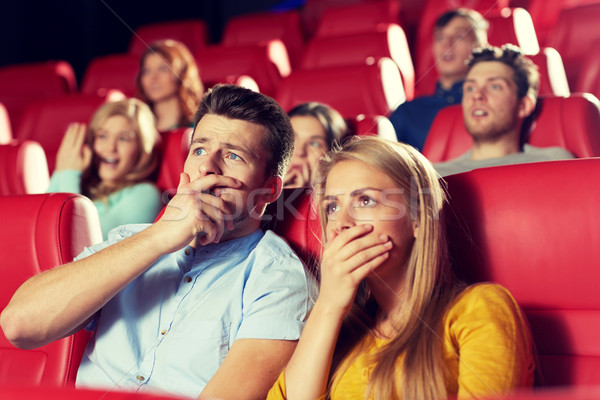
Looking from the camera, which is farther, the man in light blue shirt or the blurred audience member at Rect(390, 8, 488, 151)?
the blurred audience member at Rect(390, 8, 488, 151)

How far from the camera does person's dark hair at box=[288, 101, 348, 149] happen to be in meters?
1.53

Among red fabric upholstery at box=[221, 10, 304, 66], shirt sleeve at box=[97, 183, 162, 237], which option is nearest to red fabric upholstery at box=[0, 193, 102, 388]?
shirt sleeve at box=[97, 183, 162, 237]

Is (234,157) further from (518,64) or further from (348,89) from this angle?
(348,89)

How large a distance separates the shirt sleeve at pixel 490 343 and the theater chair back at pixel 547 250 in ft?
0.32

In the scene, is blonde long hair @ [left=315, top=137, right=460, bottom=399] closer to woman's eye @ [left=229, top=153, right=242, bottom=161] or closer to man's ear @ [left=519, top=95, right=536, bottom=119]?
woman's eye @ [left=229, top=153, right=242, bottom=161]

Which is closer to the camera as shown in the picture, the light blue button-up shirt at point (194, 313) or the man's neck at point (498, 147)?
the light blue button-up shirt at point (194, 313)

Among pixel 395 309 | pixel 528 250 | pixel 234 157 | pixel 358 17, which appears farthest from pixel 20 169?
pixel 358 17

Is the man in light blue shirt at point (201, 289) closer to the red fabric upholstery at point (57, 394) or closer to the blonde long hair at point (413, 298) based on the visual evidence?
the blonde long hair at point (413, 298)

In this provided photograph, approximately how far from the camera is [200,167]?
0.87 m

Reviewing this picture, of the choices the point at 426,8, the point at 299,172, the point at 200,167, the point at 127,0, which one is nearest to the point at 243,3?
the point at 127,0

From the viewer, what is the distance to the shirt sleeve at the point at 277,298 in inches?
30.8

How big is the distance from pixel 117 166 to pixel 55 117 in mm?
752

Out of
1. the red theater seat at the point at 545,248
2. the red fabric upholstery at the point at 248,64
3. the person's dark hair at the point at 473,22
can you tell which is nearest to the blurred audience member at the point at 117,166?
the red theater seat at the point at 545,248

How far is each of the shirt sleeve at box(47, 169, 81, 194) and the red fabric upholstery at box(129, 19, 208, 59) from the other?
77.6 inches
